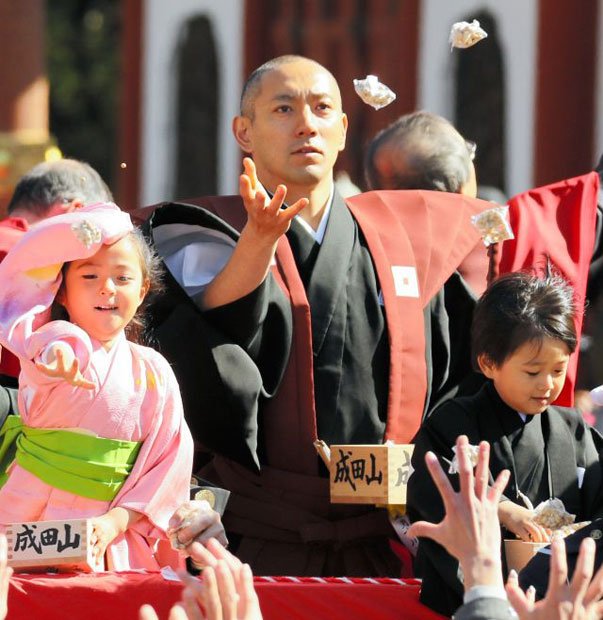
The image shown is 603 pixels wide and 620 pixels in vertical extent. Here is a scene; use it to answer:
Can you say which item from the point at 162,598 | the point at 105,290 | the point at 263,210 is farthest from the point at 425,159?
the point at 162,598

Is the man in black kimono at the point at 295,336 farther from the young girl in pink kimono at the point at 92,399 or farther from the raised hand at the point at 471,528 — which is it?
the raised hand at the point at 471,528

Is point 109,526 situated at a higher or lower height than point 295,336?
lower

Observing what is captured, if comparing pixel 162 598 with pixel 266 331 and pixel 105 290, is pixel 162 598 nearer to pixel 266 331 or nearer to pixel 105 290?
pixel 105 290

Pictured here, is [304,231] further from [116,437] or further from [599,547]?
[599,547]

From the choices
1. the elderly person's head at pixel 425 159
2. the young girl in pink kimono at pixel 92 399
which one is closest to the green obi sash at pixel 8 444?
the young girl in pink kimono at pixel 92 399

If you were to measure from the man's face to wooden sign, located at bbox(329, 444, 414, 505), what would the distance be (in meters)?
0.65

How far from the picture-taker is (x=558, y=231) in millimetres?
4000

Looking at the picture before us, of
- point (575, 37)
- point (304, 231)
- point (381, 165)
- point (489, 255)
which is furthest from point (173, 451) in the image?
point (575, 37)

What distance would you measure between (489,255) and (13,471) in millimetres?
1214

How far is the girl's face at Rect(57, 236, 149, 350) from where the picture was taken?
3285 millimetres

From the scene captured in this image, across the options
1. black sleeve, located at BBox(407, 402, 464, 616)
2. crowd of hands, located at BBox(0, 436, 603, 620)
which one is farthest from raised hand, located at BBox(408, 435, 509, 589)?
black sleeve, located at BBox(407, 402, 464, 616)

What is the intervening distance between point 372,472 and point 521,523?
379 mm

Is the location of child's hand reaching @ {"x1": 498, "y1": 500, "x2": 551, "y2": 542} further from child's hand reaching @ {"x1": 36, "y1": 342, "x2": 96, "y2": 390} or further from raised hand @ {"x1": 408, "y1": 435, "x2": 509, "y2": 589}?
child's hand reaching @ {"x1": 36, "y1": 342, "x2": 96, "y2": 390}

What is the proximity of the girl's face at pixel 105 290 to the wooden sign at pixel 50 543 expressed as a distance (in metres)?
0.40
